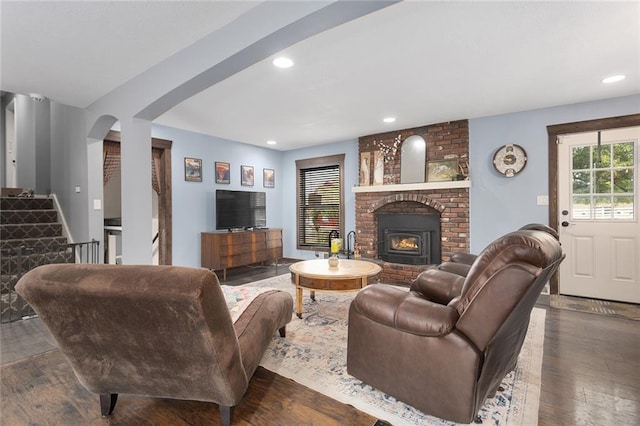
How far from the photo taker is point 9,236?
4012 millimetres

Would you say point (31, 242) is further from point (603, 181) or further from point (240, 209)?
point (603, 181)

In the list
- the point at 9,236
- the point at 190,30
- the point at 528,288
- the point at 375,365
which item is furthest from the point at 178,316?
the point at 9,236

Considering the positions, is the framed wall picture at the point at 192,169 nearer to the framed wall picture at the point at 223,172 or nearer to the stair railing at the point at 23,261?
the framed wall picture at the point at 223,172

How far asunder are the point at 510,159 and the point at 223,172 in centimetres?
455

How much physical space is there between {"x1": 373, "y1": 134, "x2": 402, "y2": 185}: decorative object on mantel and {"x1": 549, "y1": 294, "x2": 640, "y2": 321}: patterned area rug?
276 centimetres

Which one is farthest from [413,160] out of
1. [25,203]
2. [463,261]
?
[25,203]

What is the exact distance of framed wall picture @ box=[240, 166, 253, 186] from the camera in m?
5.98

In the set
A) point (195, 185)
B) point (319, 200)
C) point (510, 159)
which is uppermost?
point (510, 159)

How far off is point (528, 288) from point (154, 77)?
319 centimetres

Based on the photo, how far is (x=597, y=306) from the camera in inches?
141

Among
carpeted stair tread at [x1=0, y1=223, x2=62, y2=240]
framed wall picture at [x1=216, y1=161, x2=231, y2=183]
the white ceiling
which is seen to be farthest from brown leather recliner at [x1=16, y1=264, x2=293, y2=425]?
framed wall picture at [x1=216, y1=161, x2=231, y2=183]

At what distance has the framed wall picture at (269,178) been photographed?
6406mm

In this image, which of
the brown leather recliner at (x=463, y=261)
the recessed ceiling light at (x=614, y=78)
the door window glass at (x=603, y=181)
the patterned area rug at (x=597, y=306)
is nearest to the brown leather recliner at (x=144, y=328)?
the brown leather recliner at (x=463, y=261)

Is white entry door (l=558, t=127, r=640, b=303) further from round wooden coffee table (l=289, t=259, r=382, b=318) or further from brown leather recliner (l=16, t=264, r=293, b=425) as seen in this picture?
brown leather recliner (l=16, t=264, r=293, b=425)
